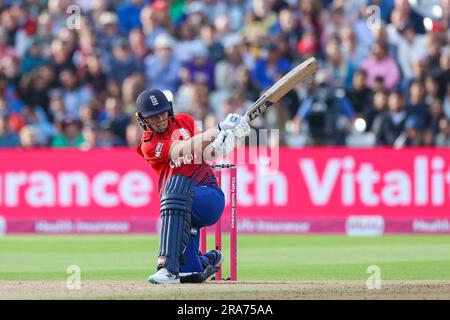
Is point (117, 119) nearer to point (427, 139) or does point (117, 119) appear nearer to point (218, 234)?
point (427, 139)

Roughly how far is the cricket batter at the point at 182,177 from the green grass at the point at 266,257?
3.64 feet

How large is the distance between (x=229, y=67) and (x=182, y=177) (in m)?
9.41

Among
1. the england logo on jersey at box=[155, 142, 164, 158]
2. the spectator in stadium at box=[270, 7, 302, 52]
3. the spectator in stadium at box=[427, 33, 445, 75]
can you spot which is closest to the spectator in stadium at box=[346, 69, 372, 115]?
the spectator in stadium at box=[427, 33, 445, 75]

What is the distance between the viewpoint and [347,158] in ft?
58.7

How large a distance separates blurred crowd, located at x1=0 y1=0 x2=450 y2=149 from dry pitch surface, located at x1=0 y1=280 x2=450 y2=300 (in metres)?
7.95

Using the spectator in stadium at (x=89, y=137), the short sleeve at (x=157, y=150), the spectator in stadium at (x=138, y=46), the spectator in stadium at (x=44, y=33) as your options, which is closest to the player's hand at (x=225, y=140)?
the short sleeve at (x=157, y=150)

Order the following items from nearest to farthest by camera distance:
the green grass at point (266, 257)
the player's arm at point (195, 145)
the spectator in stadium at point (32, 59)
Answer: the player's arm at point (195, 145) → the green grass at point (266, 257) → the spectator in stadium at point (32, 59)

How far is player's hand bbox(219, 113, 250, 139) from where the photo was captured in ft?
31.4

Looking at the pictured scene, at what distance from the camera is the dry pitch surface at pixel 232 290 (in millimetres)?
9089

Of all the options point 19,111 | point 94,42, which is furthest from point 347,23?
point 19,111

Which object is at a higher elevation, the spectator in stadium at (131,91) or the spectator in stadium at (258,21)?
the spectator in stadium at (258,21)

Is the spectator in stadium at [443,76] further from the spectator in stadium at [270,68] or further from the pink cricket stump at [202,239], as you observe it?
the pink cricket stump at [202,239]

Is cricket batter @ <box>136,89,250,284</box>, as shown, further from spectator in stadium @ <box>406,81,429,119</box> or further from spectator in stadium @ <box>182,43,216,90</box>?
spectator in stadium @ <box>182,43,216,90</box>
